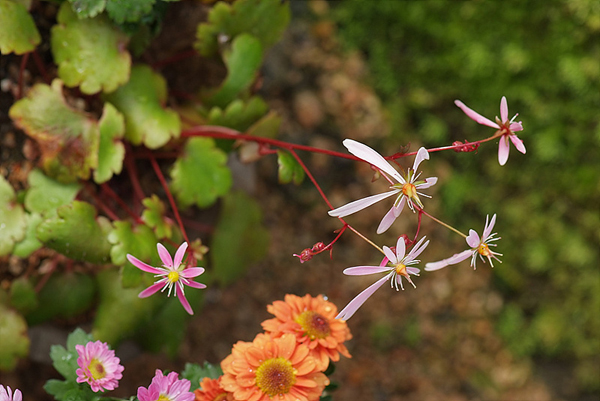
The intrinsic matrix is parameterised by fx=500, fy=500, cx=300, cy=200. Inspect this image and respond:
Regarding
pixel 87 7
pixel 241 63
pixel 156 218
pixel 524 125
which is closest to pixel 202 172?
pixel 156 218

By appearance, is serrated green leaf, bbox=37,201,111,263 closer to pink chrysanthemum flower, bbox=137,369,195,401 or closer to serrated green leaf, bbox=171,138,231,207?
serrated green leaf, bbox=171,138,231,207

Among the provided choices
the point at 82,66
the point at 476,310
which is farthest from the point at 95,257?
the point at 476,310

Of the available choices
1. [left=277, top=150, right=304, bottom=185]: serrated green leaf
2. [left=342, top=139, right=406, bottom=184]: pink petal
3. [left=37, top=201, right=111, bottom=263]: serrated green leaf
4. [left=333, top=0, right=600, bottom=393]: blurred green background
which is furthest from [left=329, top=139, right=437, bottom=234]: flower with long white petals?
[left=333, top=0, right=600, bottom=393]: blurred green background

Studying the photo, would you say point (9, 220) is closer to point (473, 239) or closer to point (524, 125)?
point (473, 239)

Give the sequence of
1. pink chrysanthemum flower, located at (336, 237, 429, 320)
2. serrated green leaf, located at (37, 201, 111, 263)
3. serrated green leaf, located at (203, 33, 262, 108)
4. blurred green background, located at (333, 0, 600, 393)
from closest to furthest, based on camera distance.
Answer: pink chrysanthemum flower, located at (336, 237, 429, 320)
serrated green leaf, located at (37, 201, 111, 263)
serrated green leaf, located at (203, 33, 262, 108)
blurred green background, located at (333, 0, 600, 393)

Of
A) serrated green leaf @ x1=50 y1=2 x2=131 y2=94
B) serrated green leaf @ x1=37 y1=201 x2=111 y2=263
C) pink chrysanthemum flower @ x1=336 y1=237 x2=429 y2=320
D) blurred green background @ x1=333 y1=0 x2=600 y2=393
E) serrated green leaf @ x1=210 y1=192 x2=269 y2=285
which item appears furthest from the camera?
blurred green background @ x1=333 y1=0 x2=600 y2=393
